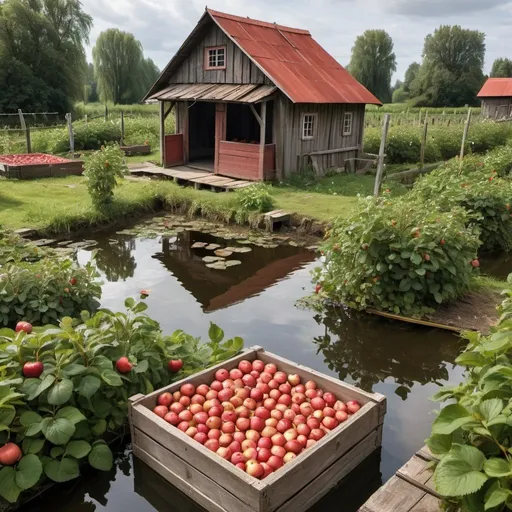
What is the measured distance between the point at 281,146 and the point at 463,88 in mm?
52892

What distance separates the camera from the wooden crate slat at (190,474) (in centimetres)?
325

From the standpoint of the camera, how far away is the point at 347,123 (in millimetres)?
17219

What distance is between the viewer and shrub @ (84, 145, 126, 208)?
35.8 feet

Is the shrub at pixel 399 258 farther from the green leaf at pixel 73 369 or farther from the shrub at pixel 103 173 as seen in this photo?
the shrub at pixel 103 173

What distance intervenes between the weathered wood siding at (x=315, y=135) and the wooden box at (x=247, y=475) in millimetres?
11387

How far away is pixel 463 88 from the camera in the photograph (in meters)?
58.8

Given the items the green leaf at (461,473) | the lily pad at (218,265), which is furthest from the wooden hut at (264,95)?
the green leaf at (461,473)

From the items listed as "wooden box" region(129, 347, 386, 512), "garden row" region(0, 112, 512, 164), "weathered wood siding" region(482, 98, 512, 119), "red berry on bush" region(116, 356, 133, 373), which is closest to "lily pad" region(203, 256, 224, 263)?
"wooden box" region(129, 347, 386, 512)

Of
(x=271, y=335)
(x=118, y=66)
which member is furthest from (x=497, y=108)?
(x=271, y=335)

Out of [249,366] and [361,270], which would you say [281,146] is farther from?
[249,366]

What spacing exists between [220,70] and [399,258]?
441 inches

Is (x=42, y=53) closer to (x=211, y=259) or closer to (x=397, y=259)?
(x=211, y=259)

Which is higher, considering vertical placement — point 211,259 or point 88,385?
point 88,385

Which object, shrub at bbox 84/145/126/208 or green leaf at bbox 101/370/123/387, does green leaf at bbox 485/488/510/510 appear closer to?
green leaf at bbox 101/370/123/387
